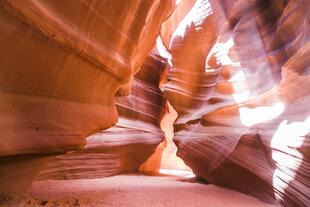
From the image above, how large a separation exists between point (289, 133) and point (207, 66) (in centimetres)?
289

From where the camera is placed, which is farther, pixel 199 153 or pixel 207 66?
pixel 207 66

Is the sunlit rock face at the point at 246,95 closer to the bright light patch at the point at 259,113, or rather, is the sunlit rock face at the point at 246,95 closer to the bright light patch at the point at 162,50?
the bright light patch at the point at 259,113

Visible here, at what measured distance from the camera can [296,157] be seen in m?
2.42

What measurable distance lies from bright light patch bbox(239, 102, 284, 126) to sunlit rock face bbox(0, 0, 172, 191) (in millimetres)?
1735

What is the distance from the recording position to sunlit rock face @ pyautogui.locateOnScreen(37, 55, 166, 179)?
152 inches

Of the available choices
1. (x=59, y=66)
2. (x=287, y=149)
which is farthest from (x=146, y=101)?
(x=59, y=66)

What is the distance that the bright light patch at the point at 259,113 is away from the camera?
124 inches

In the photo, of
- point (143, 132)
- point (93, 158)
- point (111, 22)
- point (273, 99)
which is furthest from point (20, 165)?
point (143, 132)

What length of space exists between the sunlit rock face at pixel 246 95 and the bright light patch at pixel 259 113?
14mm

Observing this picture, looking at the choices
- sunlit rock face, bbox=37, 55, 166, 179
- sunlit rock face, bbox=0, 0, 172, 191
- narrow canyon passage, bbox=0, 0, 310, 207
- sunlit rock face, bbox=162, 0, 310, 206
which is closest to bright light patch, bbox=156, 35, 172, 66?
sunlit rock face, bbox=37, 55, 166, 179

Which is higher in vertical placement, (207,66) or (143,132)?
(207,66)

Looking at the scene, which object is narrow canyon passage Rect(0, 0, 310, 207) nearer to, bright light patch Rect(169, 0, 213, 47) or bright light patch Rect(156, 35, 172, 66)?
bright light patch Rect(169, 0, 213, 47)

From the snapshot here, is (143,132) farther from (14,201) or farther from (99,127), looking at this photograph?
(14,201)

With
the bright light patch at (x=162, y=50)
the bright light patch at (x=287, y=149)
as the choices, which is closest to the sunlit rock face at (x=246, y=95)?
the bright light patch at (x=287, y=149)
